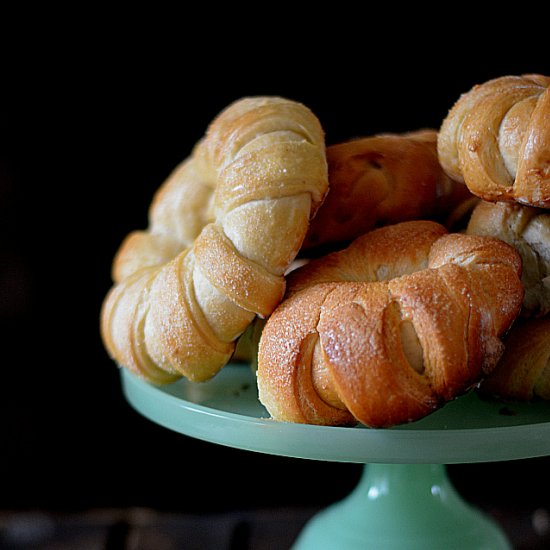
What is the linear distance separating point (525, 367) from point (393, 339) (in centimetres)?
18

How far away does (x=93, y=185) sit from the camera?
63.1 inches

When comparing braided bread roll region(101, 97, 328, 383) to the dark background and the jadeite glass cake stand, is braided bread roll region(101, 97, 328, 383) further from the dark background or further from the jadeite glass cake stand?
the dark background

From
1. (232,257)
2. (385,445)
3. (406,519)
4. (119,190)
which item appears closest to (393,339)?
(385,445)

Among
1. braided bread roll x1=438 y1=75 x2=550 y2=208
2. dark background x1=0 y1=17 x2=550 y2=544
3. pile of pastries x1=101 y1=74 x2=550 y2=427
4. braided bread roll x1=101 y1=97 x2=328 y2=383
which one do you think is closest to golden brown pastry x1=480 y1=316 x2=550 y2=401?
pile of pastries x1=101 y1=74 x2=550 y2=427

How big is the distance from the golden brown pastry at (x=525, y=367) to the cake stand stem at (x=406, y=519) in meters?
0.23

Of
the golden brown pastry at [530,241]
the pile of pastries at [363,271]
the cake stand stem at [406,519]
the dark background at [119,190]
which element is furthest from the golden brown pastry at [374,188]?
the dark background at [119,190]

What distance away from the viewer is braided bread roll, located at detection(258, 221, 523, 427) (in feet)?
2.33

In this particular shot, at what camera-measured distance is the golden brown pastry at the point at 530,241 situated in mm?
824

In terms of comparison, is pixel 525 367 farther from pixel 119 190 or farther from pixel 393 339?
pixel 119 190

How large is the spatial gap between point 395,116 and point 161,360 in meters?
0.87

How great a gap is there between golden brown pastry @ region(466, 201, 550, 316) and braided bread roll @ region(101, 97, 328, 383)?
0.19m

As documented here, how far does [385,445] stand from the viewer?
0.73 meters

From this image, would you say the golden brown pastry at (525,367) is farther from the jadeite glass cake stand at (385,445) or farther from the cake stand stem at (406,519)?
the cake stand stem at (406,519)

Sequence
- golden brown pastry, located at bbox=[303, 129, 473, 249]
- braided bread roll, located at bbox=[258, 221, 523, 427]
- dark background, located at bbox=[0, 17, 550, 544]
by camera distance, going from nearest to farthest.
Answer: braided bread roll, located at bbox=[258, 221, 523, 427] < golden brown pastry, located at bbox=[303, 129, 473, 249] < dark background, located at bbox=[0, 17, 550, 544]
